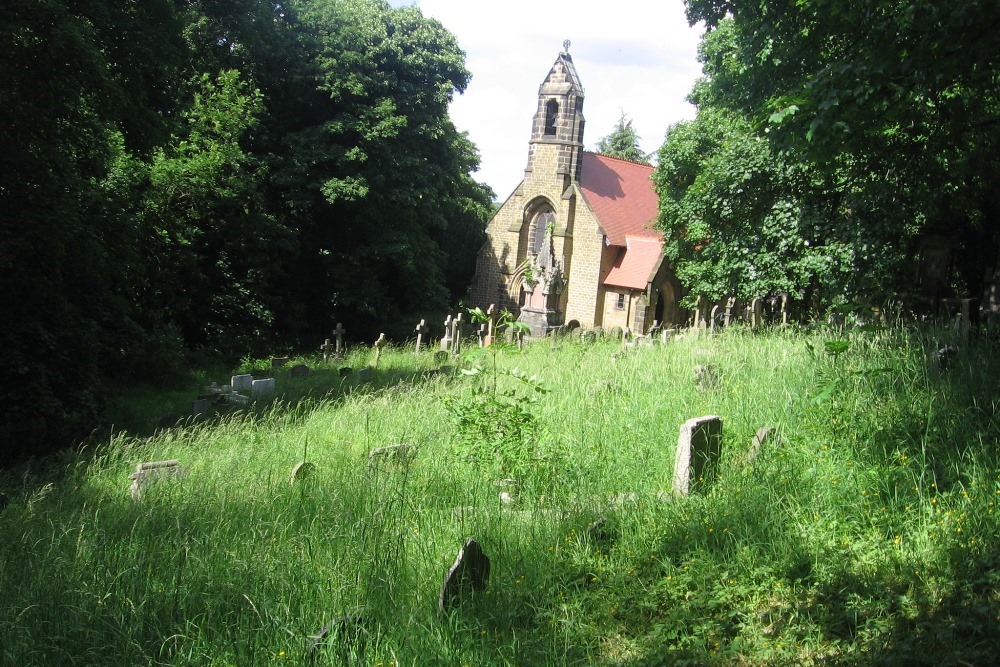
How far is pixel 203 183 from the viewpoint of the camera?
19766mm

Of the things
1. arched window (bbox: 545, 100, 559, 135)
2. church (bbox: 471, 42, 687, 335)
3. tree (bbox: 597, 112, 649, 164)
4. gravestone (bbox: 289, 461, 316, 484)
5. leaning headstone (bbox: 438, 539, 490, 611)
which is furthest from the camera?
tree (bbox: 597, 112, 649, 164)

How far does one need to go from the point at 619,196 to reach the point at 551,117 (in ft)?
15.8

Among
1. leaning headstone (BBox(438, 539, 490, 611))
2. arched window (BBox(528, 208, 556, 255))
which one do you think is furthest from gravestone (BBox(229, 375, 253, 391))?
arched window (BBox(528, 208, 556, 255))

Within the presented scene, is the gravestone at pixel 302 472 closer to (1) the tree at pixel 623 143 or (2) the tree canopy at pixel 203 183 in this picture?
(2) the tree canopy at pixel 203 183

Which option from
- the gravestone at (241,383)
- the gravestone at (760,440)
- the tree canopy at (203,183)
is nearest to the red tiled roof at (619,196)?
the tree canopy at (203,183)

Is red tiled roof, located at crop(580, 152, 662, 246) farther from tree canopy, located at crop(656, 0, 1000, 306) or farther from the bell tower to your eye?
tree canopy, located at crop(656, 0, 1000, 306)

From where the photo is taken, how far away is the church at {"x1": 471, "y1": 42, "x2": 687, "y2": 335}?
31703 millimetres

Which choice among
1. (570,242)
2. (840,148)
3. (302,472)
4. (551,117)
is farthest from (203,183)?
(551,117)

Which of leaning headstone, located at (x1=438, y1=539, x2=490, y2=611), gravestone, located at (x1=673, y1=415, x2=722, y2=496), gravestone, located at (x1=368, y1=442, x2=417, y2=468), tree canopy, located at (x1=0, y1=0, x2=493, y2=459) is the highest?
tree canopy, located at (x1=0, y1=0, x2=493, y2=459)

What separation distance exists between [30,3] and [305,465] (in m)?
8.35

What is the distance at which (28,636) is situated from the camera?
373 centimetres

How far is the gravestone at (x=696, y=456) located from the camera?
17.7 feet

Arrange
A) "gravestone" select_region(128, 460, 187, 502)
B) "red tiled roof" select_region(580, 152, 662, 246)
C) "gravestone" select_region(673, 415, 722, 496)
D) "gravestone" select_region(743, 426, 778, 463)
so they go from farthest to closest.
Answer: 1. "red tiled roof" select_region(580, 152, 662, 246)
2. "gravestone" select_region(128, 460, 187, 502)
3. "gravestone" select_region(743, 426, 778, 463)
4. "gravestone" select_region(673, 415, 722, 496)

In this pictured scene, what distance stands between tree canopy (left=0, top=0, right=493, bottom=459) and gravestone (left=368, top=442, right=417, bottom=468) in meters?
7.29
